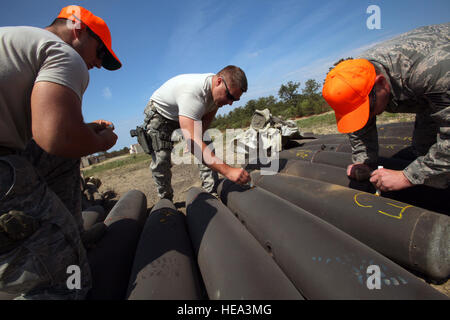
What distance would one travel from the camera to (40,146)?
113 cm

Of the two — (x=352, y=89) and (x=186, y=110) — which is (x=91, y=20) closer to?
(x=186, y=110)

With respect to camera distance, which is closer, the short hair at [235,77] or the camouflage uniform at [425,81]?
the camouflage uniform at [425,81]

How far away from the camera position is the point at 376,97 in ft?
5.75

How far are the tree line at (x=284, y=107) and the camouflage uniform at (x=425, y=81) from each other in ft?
52.6

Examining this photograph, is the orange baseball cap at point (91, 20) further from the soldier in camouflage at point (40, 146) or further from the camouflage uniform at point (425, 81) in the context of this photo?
the camouflage uniform at point (425, 81)

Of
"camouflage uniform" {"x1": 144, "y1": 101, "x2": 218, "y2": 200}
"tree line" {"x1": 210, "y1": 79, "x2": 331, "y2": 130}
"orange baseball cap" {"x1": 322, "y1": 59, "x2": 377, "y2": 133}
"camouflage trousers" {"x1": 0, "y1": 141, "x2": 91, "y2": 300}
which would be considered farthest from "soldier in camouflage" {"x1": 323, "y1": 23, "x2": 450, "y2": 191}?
"tree line" {"x1": 210, "y1": 79, "x2": 331, "y2": 130}

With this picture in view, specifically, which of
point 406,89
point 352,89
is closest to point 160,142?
point 352,89

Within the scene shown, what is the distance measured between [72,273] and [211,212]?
130 centimetres

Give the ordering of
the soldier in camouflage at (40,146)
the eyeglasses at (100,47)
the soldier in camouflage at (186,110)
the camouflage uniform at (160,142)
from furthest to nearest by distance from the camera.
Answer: the camouflage uniform at (160,142), the soldier in camouflage at (186,110), the eyeglasses at (100,47), the soldier in camouflage at (40,146)

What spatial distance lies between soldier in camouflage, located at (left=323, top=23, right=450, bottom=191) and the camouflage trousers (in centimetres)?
231

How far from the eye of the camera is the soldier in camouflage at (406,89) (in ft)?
4.91

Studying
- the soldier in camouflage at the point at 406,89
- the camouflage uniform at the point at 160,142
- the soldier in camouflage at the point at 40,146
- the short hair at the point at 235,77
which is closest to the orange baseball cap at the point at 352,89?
the soldier in camouflage at the point at 406,89

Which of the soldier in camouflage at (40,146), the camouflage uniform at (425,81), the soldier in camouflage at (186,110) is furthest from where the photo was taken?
the soldier in camouflage at (186,110)
